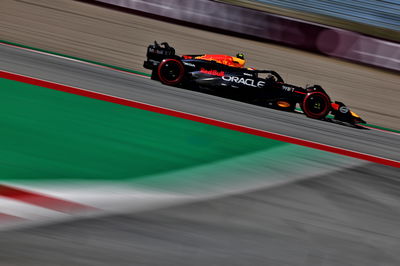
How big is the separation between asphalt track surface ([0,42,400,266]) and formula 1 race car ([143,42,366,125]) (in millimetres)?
3339

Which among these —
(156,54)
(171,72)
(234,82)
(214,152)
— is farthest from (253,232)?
(156,54)

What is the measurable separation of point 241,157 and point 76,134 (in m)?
1.69

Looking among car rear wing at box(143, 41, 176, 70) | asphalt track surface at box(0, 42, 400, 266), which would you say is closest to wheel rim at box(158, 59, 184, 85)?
car rear wing at box(143, 41, 176, 70)

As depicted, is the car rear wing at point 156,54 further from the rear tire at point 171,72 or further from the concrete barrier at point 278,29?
the concrete barrier at point 278,29

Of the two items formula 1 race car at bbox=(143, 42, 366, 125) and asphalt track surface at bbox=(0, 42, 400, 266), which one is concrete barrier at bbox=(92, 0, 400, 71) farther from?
asphalt track surface at bbox=(0, 42, 400, 266)

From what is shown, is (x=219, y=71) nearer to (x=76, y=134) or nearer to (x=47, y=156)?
(x=76, y=134)

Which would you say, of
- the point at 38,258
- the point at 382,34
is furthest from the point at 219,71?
the point at 38,258

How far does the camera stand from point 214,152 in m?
5.30

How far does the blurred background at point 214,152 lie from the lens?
299cm

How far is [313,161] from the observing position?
5664 millimetres

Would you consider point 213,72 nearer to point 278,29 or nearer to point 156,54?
point 156,54

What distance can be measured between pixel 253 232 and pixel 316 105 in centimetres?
612

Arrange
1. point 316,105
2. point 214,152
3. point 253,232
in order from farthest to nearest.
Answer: point 316,105
point 214,152
point 253,232

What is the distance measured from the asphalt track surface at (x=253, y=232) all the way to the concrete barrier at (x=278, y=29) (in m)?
5.48
